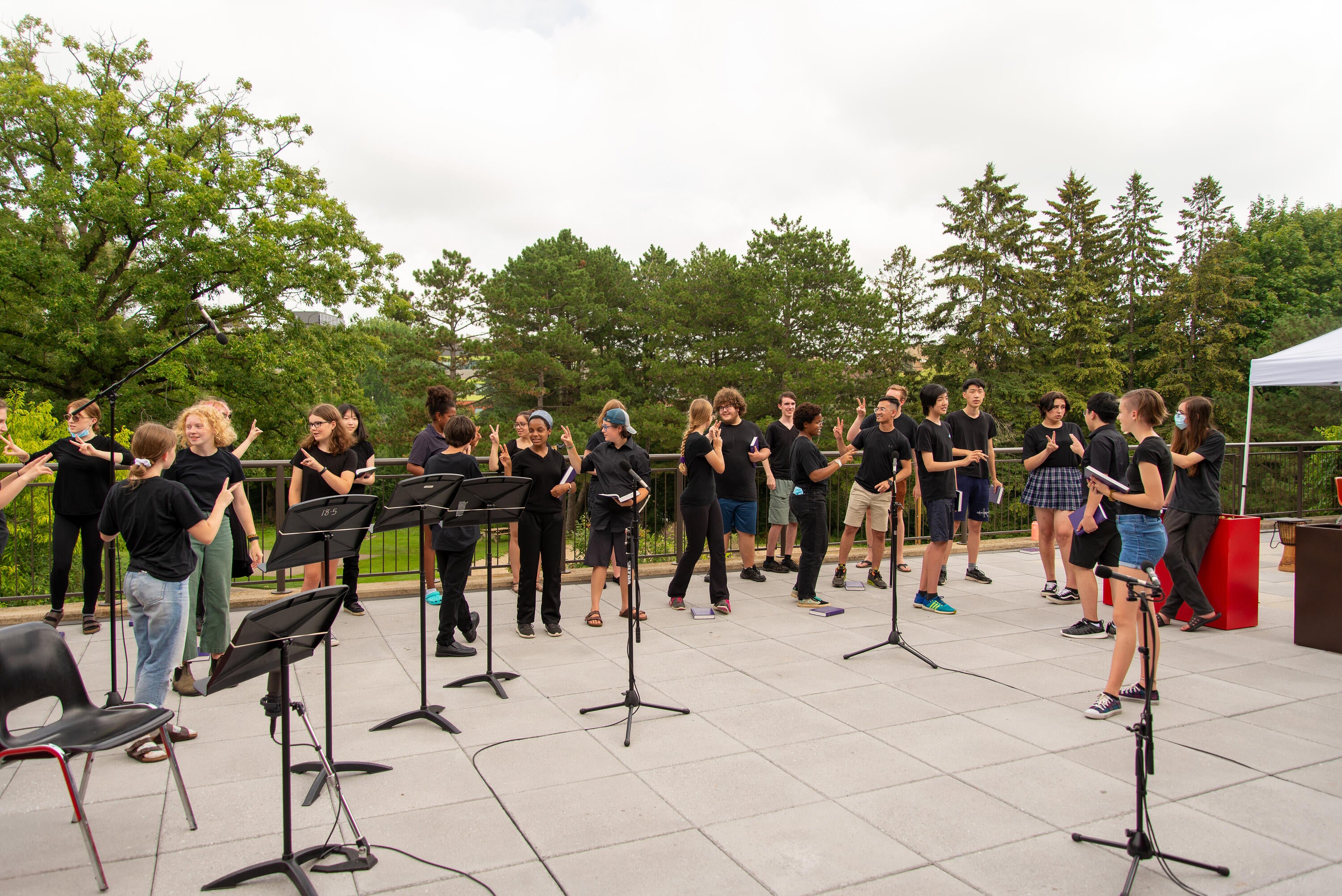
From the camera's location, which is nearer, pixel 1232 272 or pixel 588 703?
pixel 588 703

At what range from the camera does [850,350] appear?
42.9 metres

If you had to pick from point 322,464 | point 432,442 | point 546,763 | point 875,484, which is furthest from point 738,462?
point 546,763

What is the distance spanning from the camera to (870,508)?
880cm

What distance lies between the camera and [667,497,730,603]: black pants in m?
7.60

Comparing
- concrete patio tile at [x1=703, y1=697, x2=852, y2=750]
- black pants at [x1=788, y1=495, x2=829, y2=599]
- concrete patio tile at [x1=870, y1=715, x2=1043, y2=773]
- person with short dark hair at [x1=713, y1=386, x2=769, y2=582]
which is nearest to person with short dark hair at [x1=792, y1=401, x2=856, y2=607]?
black pants at [x1=788, y1=495, x2=829, y2=599]

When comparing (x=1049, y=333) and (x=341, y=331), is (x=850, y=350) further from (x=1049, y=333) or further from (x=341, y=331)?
(x=341, y=331)

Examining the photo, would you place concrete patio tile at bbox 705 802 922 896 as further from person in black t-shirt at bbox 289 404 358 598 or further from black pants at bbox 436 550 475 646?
person in black t-shirt at bbox 289 404 358 598

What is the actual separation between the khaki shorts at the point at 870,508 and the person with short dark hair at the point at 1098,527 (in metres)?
2.04

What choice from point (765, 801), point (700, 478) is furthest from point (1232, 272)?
point (765, 801)

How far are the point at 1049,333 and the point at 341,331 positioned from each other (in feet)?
114

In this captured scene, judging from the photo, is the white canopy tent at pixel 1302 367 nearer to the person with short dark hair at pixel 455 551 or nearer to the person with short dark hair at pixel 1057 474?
the person with short dark hair at pixel 1057 474

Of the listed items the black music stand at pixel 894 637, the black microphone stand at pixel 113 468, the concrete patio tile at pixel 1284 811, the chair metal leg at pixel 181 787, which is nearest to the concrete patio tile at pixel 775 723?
the black music stand at pixel 894 637

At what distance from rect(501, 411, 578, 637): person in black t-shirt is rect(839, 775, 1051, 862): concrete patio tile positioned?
3.53 metres

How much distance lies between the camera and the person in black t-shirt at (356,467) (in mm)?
7266
